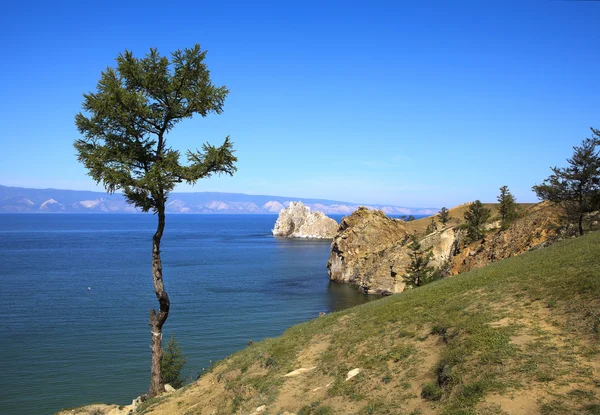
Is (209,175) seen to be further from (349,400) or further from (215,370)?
(349,400)

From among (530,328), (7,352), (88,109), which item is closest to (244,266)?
(7,352)

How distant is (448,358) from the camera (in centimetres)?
1403

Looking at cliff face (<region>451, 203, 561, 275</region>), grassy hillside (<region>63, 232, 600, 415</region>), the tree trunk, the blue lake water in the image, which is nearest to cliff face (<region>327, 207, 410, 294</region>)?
the blue lake water

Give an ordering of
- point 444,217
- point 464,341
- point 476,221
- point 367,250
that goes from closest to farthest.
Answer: point 464,341 < point 476,221 < point 367,250 < point 444,217

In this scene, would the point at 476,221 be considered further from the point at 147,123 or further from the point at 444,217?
the point at 147,123

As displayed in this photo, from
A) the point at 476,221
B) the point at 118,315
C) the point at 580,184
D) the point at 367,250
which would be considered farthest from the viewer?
the point at 367,250

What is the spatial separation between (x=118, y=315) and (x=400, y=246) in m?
49.7

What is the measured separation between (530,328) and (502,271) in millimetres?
9609

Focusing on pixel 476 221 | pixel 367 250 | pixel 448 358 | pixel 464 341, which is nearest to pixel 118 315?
pixel 476 221

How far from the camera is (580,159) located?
36.0 meters

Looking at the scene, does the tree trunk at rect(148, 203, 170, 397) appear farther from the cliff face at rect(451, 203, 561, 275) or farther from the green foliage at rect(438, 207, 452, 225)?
the green foliage at rect(438, 207, 452, 225)

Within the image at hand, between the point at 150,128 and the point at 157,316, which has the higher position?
the point at 150,128

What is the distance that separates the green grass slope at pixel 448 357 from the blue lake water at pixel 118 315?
709 inches

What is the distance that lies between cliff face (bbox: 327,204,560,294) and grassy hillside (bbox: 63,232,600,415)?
2207cm
